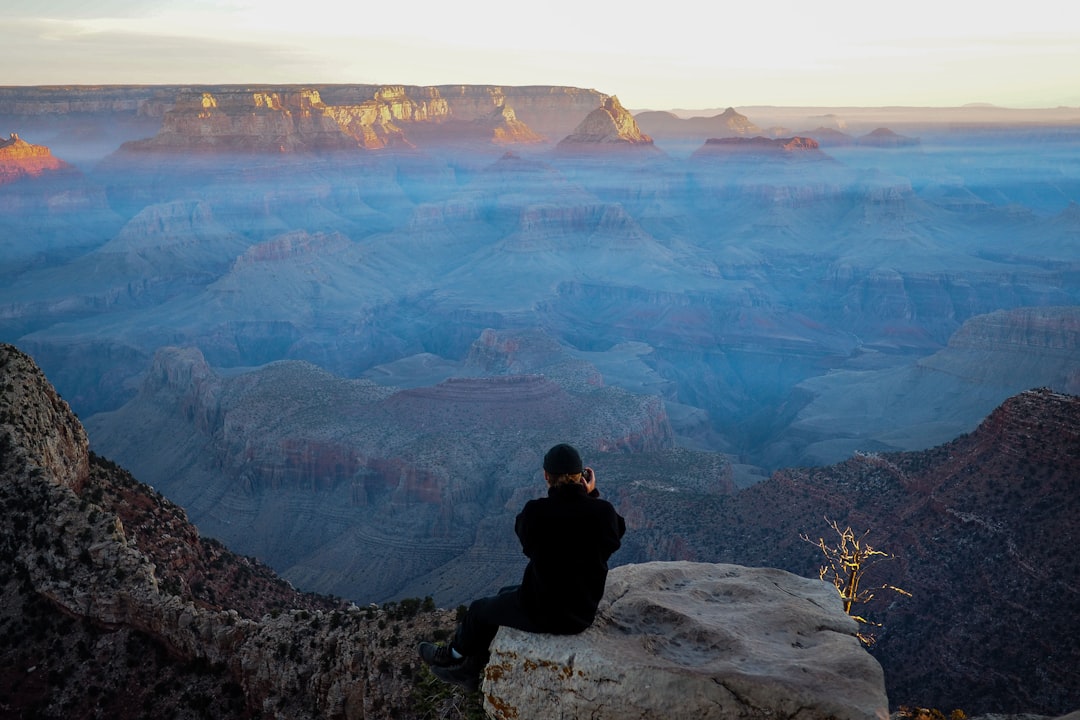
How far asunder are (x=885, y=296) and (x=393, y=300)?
6211 cm

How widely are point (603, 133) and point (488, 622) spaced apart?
167 m

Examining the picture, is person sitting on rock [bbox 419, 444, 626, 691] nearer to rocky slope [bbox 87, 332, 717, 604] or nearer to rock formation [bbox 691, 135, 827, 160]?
rocky slope [bbox 87, 332, 717, 604]

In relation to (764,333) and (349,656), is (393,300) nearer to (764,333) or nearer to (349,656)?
(764,333)

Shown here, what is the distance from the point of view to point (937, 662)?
2412 cm

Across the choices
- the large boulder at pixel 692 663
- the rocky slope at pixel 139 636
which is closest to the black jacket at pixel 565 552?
the large boulder at pixel 692 663

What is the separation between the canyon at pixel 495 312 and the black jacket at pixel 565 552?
16.7 meters

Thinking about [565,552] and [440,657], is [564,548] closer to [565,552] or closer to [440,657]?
[565,552]

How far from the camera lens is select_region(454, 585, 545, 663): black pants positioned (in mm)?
9703

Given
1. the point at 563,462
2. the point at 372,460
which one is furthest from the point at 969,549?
the point at 372,460

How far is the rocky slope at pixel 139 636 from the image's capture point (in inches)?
570

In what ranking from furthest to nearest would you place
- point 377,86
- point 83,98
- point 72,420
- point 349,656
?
1. point 377,86
2. point 83,98
3. point 72,420
4. point 349,656

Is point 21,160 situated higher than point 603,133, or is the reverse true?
point 603,133

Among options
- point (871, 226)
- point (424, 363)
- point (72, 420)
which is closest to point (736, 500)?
point (72, 420)

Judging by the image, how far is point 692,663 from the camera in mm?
9273
